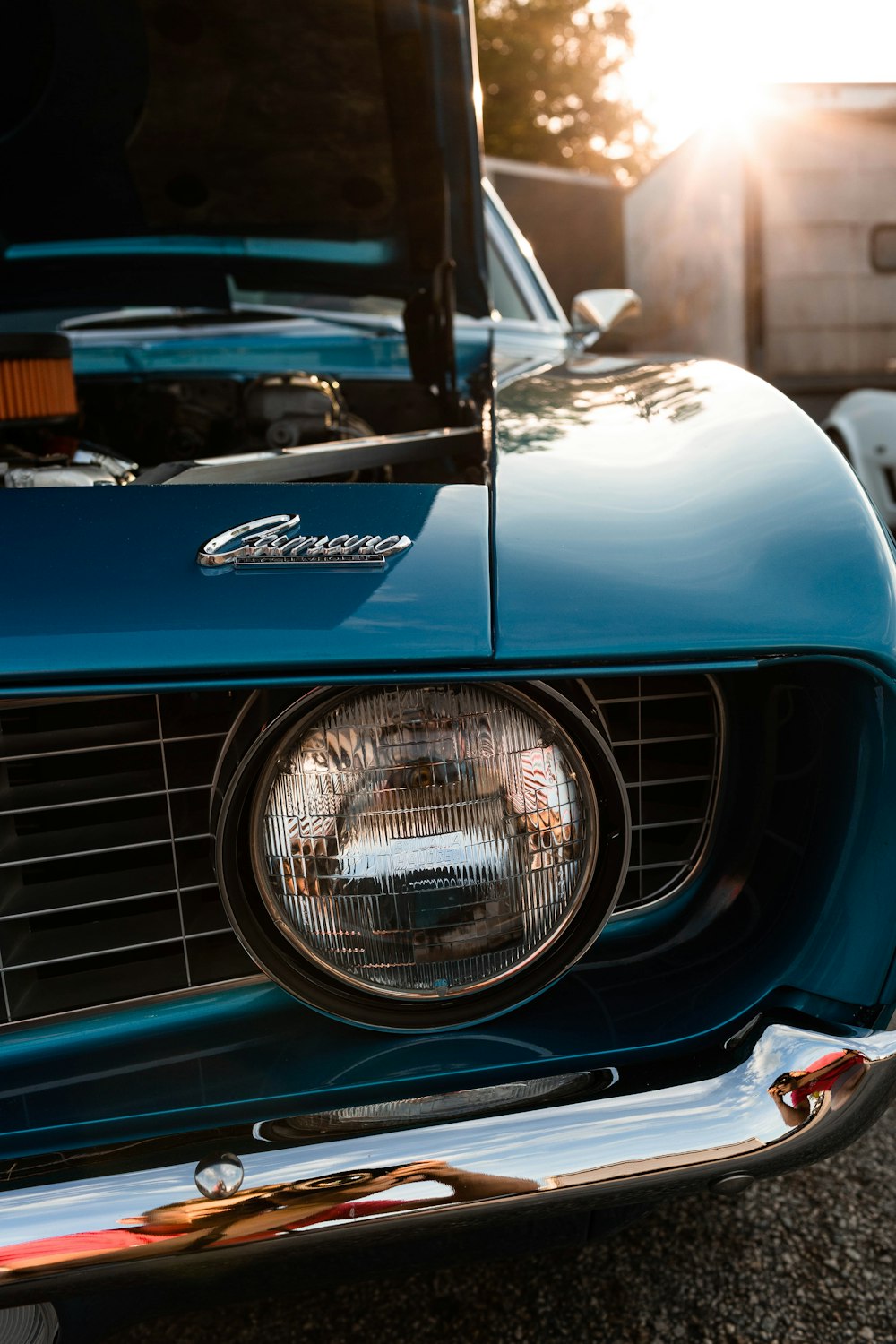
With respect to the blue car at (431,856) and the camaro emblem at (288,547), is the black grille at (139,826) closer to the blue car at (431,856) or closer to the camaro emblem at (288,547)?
the blue car at (431,856)

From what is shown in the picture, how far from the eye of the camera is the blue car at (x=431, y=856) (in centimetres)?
66

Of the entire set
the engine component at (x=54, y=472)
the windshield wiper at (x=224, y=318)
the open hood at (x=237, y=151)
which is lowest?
the engine component at (x=54, y=472)

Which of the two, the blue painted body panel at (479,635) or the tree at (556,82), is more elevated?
the tree at (556,82)

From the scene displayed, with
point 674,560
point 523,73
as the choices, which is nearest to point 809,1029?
point 674,560

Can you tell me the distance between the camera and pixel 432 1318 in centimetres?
98

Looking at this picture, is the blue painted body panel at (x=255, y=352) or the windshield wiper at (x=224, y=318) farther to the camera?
the windshield wiper at (x=224, y=318)

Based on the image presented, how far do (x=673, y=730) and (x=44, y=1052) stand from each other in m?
0.54

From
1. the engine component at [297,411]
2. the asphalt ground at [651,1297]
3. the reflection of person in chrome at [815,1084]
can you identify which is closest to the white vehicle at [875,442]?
the engine component at [297,411]

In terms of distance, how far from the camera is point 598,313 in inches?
89.4

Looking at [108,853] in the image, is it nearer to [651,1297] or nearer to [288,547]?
[288,547]

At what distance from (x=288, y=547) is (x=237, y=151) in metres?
0.93

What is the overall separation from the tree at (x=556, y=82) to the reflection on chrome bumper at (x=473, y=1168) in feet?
53.0

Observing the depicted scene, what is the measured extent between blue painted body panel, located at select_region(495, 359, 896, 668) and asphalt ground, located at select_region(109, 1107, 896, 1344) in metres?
0.61

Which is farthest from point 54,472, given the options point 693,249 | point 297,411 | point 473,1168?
point 693,249
